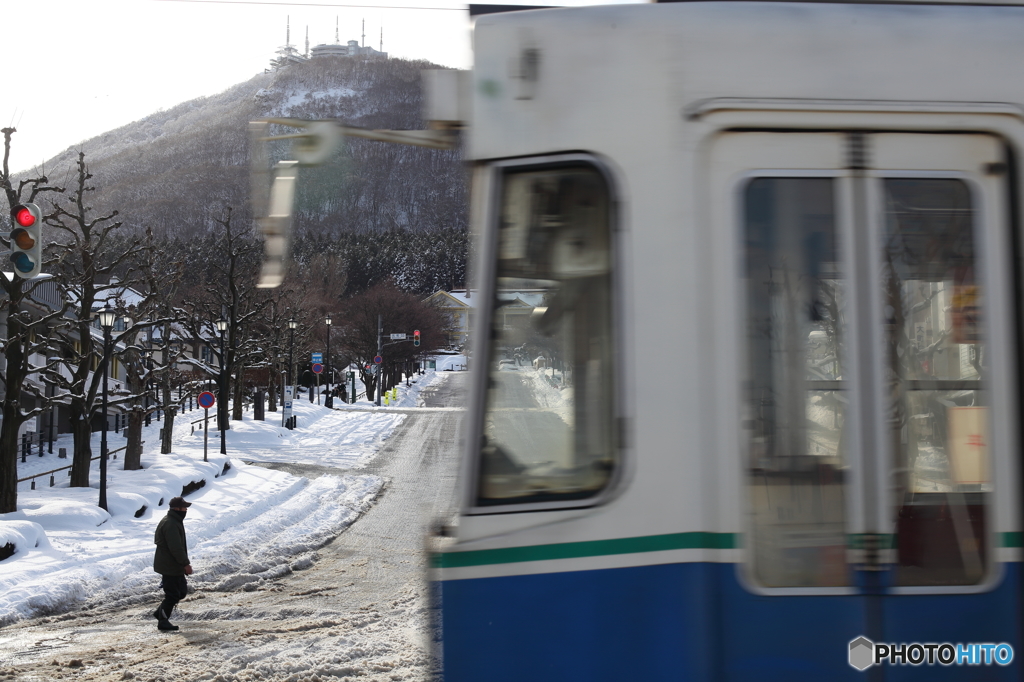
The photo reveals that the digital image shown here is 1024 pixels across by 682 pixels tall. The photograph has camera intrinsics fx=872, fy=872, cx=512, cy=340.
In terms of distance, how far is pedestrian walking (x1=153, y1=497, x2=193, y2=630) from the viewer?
9516mm

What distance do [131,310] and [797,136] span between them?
2982 centimetres

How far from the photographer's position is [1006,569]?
2.64 meters

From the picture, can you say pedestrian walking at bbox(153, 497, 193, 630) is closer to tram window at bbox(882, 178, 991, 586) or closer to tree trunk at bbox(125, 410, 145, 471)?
tram window at bbox(882, 178, 991, 586)

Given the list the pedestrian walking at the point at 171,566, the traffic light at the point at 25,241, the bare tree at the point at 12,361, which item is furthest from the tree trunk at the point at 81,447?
the pedestrian walking at the point at 171,566

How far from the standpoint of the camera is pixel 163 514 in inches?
685

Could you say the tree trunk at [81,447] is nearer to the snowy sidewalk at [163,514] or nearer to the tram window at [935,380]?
the snowy sidewalk at [163,514]

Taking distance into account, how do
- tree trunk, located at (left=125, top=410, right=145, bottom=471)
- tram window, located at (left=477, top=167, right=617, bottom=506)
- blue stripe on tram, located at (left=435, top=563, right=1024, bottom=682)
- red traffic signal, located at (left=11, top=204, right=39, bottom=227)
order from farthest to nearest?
tree trunk, located at (left=125, top=410, right=145, bottom=471) → red traffic signal, located at (left=11, top=204, right=39, bottom=227) → tram window, located at (left=477, top=167, right=617, bottom=506) → blue stripe on tram, located at (left=435, top=563, right=1024, bottom=682)

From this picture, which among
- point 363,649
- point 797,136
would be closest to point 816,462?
point 797,136

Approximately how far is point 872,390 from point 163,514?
56.1 feet

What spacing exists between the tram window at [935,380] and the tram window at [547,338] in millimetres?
899

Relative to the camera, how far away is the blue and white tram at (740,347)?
8.68 ft

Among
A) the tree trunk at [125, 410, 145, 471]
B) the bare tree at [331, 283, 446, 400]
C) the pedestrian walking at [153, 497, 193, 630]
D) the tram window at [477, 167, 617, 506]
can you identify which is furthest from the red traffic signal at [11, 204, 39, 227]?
the bare tree at [331, 283, 446, 400]

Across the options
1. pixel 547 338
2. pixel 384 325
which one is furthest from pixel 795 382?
pixel 384 325

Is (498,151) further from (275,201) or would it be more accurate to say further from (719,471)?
(719,471)
